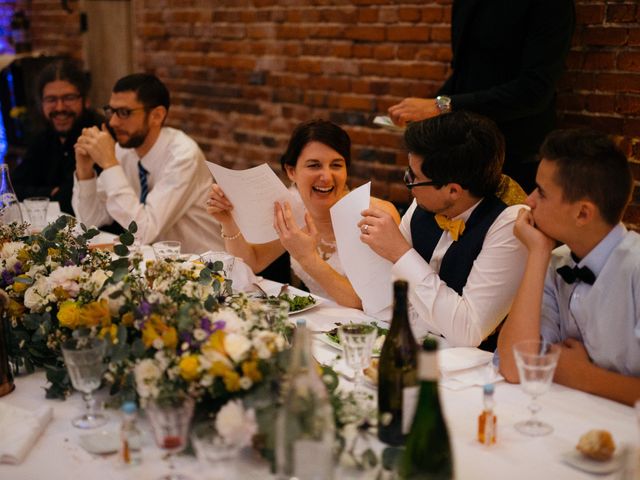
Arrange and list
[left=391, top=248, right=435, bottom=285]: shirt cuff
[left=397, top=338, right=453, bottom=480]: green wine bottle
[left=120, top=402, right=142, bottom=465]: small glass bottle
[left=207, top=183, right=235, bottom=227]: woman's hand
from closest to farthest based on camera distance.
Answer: [left=397, top=338, right=453, bottom=480]: green wine bottle, [left=120, top=402, right=142, bottom=465]: small glass bottle, [left=391, top=248, right=435, bottom=285]: shirt cuff, [left=207, top=183, right=235, bottom=227]: woman's hand

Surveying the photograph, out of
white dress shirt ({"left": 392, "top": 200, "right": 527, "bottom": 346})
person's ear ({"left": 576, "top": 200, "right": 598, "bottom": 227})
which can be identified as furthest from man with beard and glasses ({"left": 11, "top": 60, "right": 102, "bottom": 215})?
person's ear ({"left": 576, "top": 200, "right": 598, "bottom": 227})

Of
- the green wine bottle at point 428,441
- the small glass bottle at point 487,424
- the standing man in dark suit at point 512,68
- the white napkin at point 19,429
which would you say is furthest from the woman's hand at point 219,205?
the green wine bottle at point 428,441

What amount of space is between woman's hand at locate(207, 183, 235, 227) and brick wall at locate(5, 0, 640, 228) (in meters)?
1.27

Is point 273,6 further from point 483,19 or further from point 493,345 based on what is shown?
point 493,345

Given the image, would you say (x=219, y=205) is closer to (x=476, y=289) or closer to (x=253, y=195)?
(x=253, y=195)

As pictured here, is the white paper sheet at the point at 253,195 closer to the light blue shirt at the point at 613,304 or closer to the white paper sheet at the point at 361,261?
the white paper sheet at the point at 361,261

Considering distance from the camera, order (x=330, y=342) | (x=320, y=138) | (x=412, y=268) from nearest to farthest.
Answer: (x=330, y=342) → (x=412, y=268) → (x=320, y=138)

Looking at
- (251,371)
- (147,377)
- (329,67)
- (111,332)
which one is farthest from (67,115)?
(251,371)

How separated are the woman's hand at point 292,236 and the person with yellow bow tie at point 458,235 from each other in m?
0.33

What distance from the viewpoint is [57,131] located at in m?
4.33

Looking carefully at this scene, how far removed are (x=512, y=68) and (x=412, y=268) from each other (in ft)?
4.53

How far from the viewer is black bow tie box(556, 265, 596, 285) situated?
188 centimetres

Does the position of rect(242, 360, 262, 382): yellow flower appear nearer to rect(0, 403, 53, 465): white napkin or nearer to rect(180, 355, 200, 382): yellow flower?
rect(180, 355, 200, 382): yellow flower

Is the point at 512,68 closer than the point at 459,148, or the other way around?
the point at 459,148
